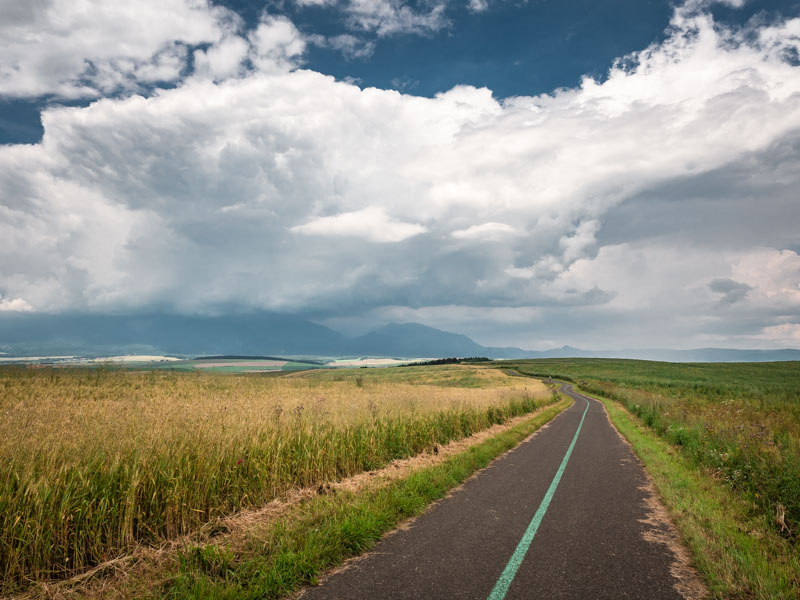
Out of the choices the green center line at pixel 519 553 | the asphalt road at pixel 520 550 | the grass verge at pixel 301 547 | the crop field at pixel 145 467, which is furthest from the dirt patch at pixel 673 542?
the crop field at pixel 145 467

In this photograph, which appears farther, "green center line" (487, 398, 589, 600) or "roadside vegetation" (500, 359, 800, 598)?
"roadside vegetation" (500, 359, 800, 598)

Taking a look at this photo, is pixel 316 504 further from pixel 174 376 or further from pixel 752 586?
pixel 174 376

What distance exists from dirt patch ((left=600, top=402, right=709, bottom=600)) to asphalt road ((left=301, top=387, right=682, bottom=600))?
3.2 inches

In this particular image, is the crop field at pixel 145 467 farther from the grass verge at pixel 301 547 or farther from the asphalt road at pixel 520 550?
the asphalt road at pixel 520 550

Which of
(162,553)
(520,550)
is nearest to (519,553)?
(520,550)

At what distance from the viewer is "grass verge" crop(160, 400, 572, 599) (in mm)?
4578

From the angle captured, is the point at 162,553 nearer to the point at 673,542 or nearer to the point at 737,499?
the point at 673,542

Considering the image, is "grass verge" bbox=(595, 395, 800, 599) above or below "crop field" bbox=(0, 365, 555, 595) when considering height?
below

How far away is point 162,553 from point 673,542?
7812mm

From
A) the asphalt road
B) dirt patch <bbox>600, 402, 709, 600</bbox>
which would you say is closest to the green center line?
the asphalt road

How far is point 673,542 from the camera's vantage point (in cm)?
652

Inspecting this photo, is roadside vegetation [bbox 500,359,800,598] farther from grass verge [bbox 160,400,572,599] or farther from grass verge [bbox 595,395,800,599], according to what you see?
grass verge [bbox 160,400,572,599]

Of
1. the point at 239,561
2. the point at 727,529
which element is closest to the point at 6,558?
the point at 239,561

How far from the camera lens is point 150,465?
21.1 ft
